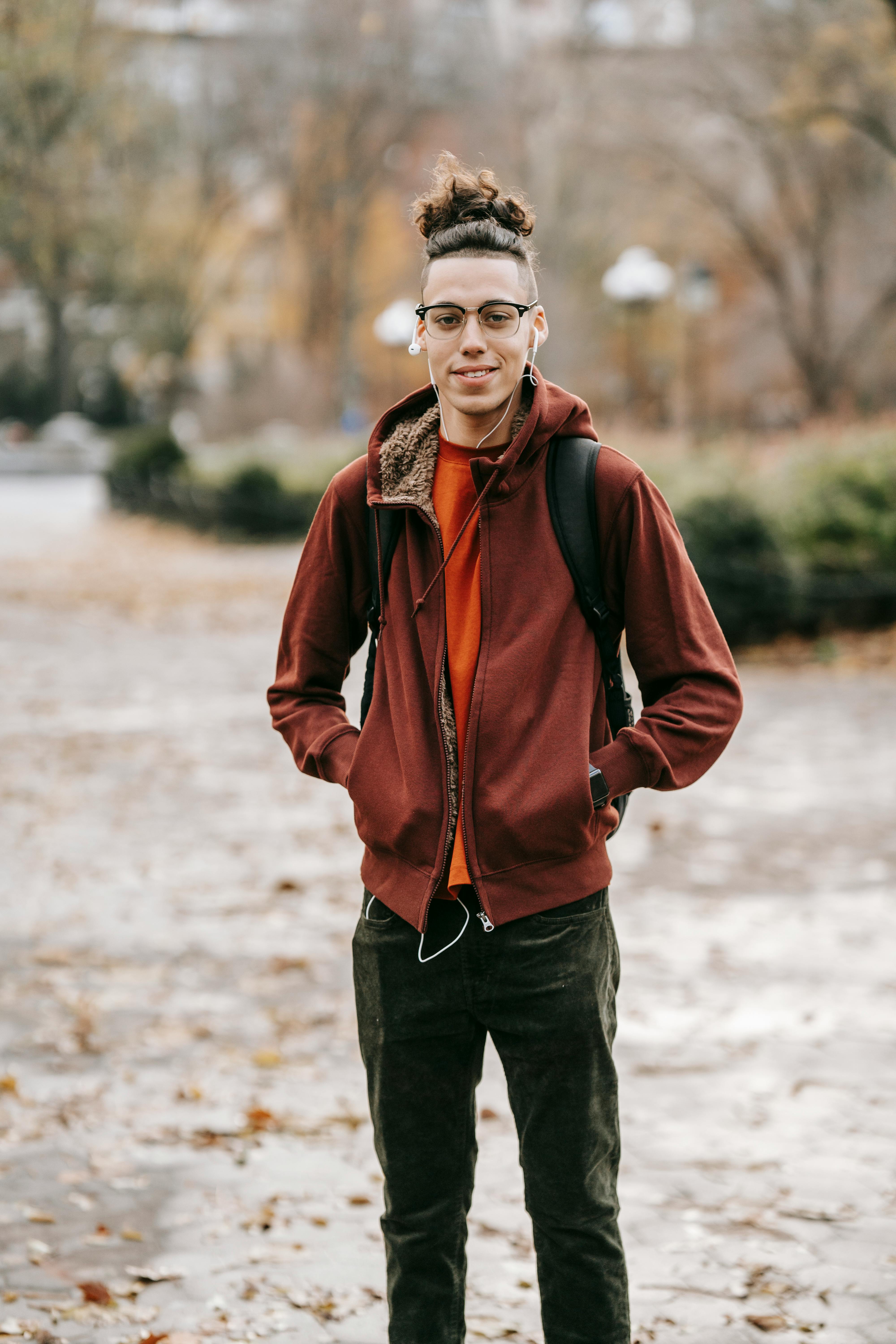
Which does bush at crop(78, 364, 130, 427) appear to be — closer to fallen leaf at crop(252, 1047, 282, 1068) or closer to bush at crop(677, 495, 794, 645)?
bush at crop(677, 495, 794, 645)

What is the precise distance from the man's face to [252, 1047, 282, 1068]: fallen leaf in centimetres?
291

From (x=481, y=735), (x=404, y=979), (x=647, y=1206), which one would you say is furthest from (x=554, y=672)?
(x=647, y=1206)

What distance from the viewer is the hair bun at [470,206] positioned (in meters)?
2.38


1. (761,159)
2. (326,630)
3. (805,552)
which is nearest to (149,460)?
(761,159)

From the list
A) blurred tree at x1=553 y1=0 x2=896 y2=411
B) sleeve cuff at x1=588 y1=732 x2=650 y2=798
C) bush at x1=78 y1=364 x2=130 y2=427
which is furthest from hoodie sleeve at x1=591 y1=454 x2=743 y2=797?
bush at x1=78 y1=364 x2=130 y2=427

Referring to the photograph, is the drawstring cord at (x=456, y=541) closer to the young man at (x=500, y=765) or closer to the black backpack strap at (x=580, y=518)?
the young man at (x=500, y=765)

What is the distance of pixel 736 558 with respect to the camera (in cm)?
1241

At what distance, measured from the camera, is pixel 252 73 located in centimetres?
3341

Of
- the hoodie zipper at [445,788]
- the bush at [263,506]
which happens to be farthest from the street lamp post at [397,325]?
the hoodie zipper at [445,788]

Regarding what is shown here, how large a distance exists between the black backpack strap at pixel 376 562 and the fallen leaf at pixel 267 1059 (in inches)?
96.0

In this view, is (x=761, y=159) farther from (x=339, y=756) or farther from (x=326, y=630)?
(x=339, y=756)

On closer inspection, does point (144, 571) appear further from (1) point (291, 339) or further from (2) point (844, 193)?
(1) point (291, 339)

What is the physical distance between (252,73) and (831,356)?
1495cm

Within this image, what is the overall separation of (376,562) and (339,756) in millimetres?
345
